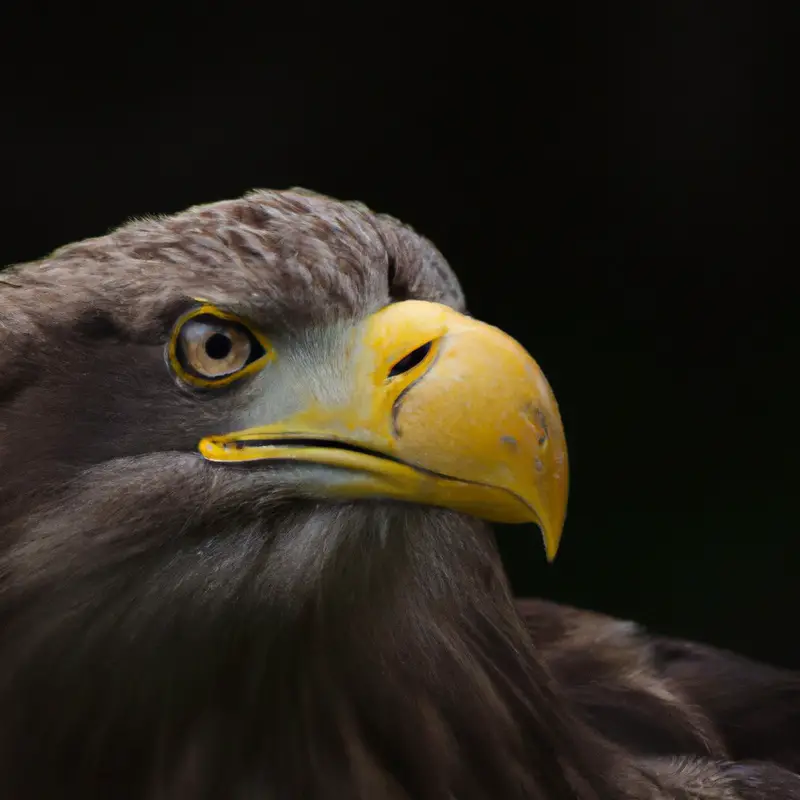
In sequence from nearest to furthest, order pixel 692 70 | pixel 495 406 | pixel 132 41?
1. pixel 495 406
2. pixel 132 41
3. pixel 692 70

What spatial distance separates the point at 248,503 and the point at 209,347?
19cm

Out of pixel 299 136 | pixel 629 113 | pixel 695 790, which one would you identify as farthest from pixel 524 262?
pixel 695 790

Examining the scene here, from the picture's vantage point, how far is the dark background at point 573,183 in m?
3.27

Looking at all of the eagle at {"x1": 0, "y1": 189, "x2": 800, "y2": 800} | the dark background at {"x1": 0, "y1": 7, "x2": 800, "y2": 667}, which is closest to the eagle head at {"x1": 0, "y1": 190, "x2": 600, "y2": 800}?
the eagle at {"x1": 0, "y1": 189, "x2": 800, "y2": 800}

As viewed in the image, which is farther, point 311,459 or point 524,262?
point 524,262

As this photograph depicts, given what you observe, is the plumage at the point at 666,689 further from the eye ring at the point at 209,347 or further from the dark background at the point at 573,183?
the dark background at the point at 573,183

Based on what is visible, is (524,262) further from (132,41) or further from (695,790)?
(695,790)

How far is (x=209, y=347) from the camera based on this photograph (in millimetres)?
1407

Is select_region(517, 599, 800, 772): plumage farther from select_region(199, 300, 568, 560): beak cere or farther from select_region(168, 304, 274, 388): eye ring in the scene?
select_region(168, 304, 274, 388): eye ring

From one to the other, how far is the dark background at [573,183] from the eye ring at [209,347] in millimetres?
2025

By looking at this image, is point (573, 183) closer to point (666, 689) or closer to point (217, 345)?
point (666, 689)

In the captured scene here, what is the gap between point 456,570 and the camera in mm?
1512

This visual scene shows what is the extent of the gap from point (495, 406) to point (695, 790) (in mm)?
→ 790

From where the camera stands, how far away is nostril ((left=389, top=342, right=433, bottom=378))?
1368 mm
